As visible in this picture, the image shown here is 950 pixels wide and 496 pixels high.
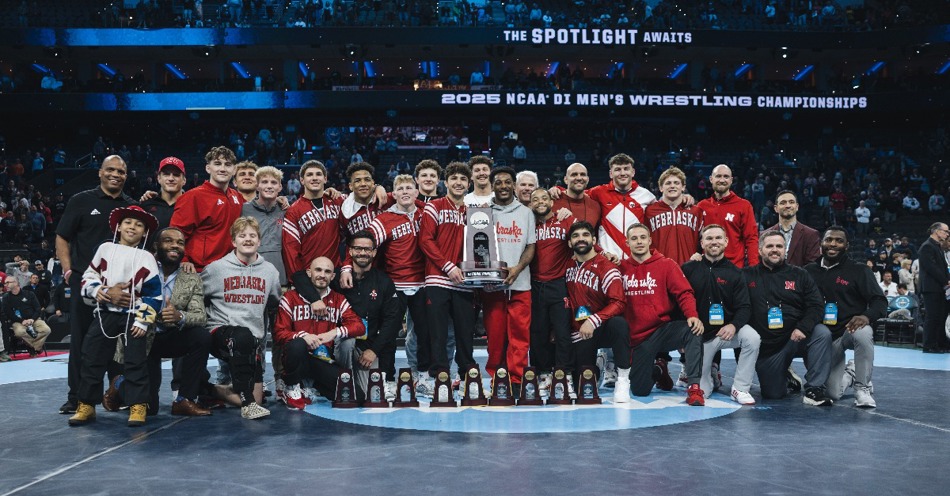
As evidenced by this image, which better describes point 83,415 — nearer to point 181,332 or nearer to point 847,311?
point 181,332

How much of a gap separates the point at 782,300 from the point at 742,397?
990 millimetres

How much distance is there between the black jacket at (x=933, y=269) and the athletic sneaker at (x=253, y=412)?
31.8 ft

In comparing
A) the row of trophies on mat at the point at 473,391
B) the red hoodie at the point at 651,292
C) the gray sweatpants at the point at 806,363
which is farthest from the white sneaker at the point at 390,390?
the gray sweatpants at the point at 806,363

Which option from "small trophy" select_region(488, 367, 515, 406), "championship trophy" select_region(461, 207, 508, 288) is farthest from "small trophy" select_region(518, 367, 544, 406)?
"championship trophy" select_region(461, 207, 508, 288)

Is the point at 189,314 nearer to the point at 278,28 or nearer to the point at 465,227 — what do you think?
the point at 465,227

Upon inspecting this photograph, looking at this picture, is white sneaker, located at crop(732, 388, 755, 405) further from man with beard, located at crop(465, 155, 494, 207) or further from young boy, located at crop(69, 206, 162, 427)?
young boy, located at crop(69, 206, 162, 427)

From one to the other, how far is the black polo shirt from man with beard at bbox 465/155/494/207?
10.0 feet

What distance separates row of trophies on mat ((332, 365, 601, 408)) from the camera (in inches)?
257

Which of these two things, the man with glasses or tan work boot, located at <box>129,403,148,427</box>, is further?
the man with glasses

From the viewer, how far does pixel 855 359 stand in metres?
6.73

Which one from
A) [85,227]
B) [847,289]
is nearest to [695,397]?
[847,289]

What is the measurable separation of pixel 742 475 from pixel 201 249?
486 cm

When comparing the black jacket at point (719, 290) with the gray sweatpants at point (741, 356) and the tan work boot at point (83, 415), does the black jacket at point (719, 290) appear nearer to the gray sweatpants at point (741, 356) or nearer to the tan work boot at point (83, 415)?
the gray sweatpants at point (741, 356)

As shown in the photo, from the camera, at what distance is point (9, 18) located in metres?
30.8
